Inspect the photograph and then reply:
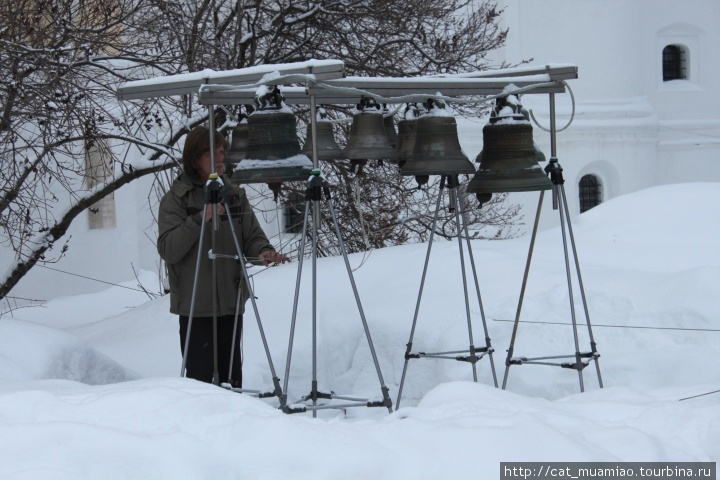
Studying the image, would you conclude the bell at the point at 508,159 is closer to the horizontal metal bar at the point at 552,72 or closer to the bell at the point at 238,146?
the horizontal metal bar at the point at 552,72

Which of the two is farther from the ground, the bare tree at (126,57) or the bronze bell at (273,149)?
the bare tree at (126,57)

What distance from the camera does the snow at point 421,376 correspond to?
8.98 feet

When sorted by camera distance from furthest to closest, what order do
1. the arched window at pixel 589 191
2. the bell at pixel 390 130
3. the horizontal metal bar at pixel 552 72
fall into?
the arched window at pixel 589 191 → the bell at pixel 390 130 → the horizontal metal bar at pixel 552 72

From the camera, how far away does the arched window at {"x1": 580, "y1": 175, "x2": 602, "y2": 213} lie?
21.7 meters

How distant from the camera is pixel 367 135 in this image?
4.99m

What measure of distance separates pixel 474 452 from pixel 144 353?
4.86m

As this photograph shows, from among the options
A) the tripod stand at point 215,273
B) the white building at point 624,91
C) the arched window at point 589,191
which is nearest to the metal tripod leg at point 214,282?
the tripod stand at point 215,273

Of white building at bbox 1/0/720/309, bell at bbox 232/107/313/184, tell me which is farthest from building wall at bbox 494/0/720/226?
bell at bbox 232/107/313/184

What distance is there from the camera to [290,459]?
271 centimetres

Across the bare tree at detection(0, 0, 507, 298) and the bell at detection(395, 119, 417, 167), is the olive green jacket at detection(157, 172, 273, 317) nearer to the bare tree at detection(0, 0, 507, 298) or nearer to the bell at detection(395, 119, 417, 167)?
the bell at detection(395, 119, 417, 167)

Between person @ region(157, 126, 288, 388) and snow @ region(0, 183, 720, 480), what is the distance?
471mm

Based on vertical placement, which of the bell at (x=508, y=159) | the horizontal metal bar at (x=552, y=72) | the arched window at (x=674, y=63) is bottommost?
the bell at (x=508, y=159)

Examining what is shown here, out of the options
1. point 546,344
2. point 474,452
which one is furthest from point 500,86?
point 474,452

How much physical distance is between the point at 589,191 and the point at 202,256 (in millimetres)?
18004
